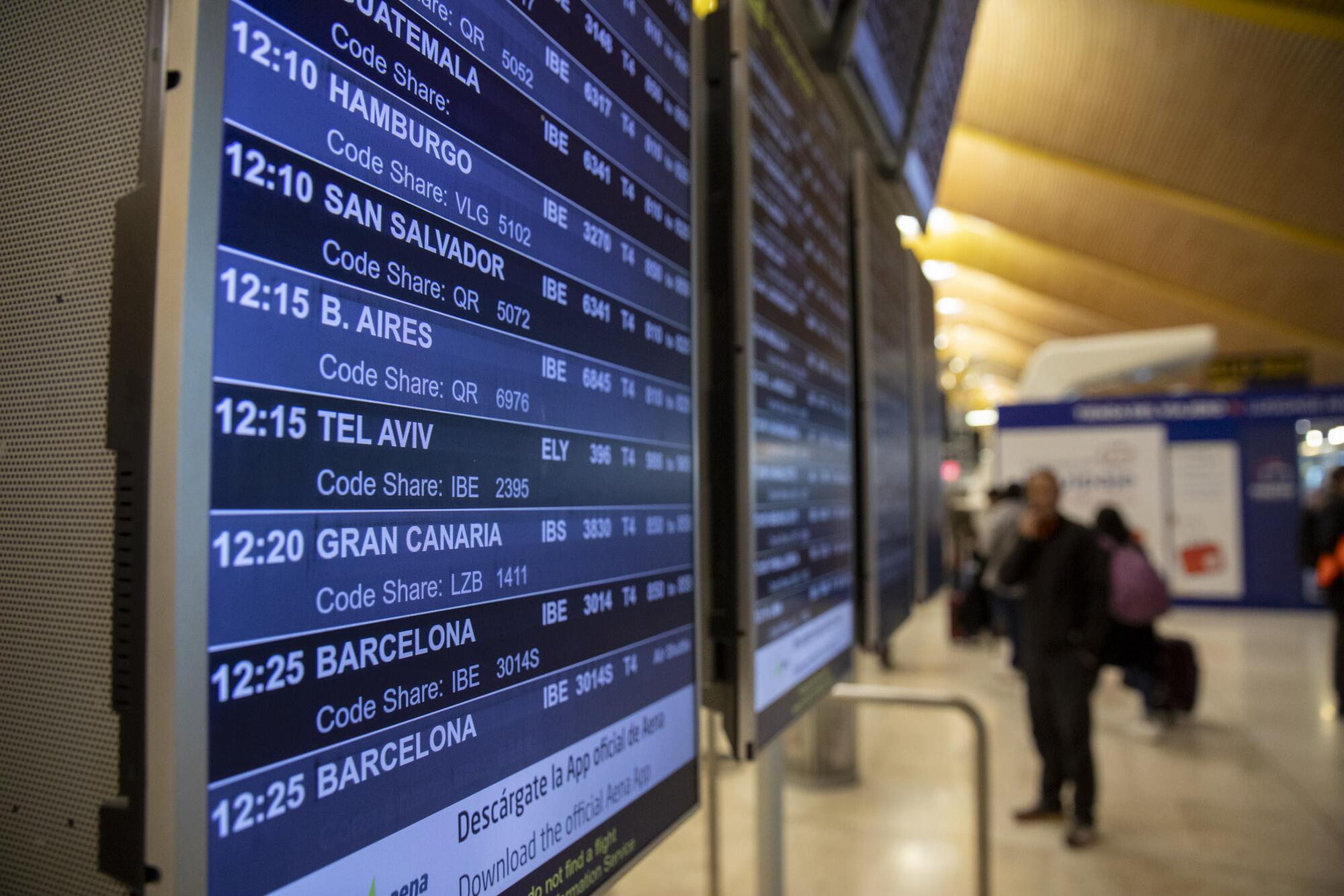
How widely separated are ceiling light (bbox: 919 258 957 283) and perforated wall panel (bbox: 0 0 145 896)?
1907cm

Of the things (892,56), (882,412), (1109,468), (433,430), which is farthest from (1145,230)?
(433,430)

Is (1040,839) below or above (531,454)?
below

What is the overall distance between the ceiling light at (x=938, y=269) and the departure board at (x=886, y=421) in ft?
53.0

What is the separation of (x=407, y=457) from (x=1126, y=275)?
1862cm

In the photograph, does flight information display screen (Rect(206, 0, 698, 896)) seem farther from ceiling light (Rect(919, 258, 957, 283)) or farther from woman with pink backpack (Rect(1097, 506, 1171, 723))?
ceiling light (Rect(919, 258, 957, 283))

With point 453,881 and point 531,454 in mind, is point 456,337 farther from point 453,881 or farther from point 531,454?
point 453,881

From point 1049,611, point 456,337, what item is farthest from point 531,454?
point 1049,611

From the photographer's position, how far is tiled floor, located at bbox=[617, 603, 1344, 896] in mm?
3857

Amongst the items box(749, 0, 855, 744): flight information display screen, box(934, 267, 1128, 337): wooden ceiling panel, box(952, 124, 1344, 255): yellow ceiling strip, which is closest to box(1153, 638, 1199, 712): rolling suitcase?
box(749, 0, 855, 744): flight information display screen

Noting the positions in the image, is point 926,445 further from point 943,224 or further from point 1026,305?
point 1026,305

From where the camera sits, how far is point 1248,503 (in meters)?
12.4

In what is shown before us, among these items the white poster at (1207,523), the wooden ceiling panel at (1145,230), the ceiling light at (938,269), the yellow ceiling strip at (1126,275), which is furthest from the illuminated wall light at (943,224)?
the white poster at (1207,523)

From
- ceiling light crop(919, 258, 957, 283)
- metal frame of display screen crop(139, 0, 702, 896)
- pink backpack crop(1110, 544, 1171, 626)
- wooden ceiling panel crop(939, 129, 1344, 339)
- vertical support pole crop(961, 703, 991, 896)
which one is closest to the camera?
metal frame of display screen crop(139, 0, 702, 896)

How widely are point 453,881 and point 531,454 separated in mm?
420
